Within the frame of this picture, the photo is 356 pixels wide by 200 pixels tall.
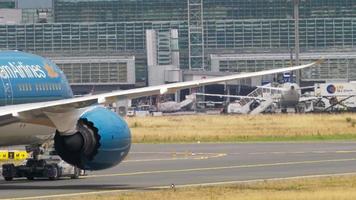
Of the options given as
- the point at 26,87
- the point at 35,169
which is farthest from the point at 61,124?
the point at 35,169

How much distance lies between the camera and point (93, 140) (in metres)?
36.4

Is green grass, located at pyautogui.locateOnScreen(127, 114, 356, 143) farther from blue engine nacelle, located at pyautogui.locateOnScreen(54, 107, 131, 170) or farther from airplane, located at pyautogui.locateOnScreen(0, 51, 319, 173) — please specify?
blue engine nacelle, located at pyautogui.locateOnScreen(54, 107, 131, 170)

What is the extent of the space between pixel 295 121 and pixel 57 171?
61.1 meters

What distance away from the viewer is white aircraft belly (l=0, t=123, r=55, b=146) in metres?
36.1

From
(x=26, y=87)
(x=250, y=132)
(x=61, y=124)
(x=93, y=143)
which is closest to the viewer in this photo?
(x=61, y=124)

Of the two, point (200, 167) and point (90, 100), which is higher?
point (90, 100)

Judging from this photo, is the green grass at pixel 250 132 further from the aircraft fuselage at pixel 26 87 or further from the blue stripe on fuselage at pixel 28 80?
the aircraft fuselage at pixel 26 87

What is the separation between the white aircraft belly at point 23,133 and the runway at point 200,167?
126cm

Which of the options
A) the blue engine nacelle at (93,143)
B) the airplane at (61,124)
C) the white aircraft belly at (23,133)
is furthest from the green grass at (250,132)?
the blue engine nacelle at (93,143)

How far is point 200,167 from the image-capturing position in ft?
151

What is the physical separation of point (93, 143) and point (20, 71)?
3.31 m

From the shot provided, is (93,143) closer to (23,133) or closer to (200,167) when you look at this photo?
(23,133)

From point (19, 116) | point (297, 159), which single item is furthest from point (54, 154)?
point (297, 159)

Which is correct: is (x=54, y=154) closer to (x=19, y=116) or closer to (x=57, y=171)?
(x=57, y=171)
